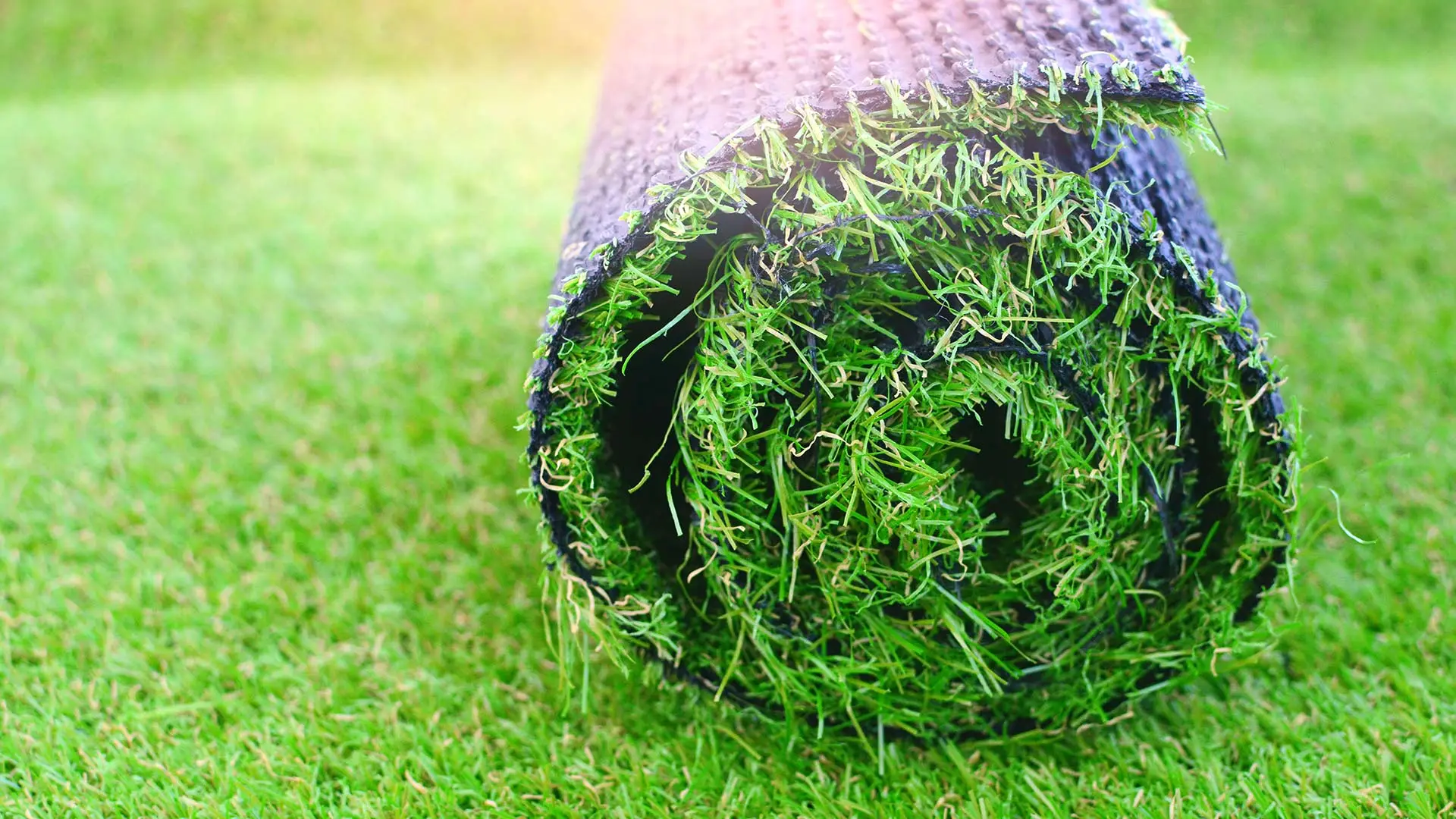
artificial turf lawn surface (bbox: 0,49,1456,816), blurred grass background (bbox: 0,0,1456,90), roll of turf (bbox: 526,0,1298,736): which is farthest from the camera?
blurred grass background (bbox: 0,0,1456,90)

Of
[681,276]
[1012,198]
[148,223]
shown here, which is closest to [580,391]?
[681,276]

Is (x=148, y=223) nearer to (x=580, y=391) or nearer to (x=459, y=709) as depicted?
(x=459, y=709)

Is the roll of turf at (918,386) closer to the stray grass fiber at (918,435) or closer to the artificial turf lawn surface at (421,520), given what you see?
the stray grass fiber at (918,435)

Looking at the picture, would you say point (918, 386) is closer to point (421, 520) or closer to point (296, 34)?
point (421, 520)

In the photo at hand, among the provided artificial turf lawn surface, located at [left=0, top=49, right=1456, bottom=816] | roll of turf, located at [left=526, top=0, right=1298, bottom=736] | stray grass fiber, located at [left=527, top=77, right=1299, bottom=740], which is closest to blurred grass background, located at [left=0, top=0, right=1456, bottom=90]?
artificial turf lawn surface, located at [left=0, top=49, right=1456, bottom=816]

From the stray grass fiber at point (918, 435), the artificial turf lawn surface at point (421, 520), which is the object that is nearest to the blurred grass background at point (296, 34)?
the artificial turf lawn surface at point (421, 520)

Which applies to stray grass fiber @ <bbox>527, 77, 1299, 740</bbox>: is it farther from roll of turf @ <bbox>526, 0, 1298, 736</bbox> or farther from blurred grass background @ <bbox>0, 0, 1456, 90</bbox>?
A: blurred grass background @ <bbox>0, 0, 1456, 90</bbox>

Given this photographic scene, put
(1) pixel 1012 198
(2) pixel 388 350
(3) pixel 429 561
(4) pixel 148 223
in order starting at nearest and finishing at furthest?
(1) pixel 1012 198 < (3) pixel 429 561 < (2) pixel 388 350 < (4) pixel 148 223
